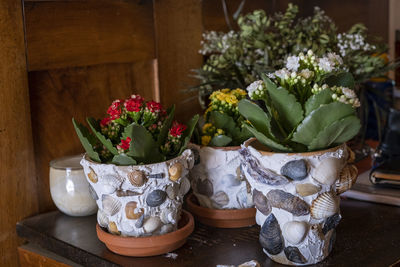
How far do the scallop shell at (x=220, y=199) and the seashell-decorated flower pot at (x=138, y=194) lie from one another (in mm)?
135

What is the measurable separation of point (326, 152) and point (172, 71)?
2.37ft

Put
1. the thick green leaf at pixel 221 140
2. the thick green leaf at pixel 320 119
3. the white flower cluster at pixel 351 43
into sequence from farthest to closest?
the white flower cluster at pixel 351 43 → the thick green leaf at pixel 221 140 → the thick green leaf at pixel 320 119

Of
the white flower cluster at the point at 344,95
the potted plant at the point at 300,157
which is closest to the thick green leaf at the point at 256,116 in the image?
the potted plant at the point at 300,157

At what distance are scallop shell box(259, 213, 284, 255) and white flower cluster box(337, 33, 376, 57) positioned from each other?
72 centimetres

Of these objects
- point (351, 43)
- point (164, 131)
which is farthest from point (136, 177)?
point (351, 43)

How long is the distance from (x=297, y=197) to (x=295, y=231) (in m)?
0.06

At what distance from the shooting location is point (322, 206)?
0.97 meters

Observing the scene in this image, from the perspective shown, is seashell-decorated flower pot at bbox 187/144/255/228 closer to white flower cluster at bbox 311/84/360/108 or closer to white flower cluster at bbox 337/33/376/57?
white flower cluster at bbox 311/84/360/108

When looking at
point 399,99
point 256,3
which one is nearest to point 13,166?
point 256,3

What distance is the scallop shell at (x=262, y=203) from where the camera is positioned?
3.28 feet

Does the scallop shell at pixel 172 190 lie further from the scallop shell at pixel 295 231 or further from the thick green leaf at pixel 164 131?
the scallop shell at pixel 295 231

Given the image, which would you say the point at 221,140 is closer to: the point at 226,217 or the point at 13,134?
the point at 226,217

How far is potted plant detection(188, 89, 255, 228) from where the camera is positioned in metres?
1.17

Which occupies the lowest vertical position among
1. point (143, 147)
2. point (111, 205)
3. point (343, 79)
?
point (111, 205)
